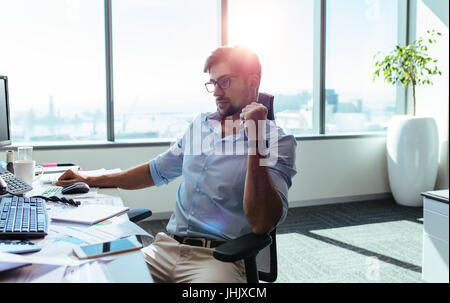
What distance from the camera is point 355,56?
13.5 feet

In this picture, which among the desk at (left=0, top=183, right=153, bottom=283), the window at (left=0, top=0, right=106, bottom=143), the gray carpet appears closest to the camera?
the desk at (left=0, top=183, right=153, bottom=283)

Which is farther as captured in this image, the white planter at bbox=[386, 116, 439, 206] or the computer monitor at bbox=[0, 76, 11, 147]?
the white planter at bbox=[386, 116, 439, 206]

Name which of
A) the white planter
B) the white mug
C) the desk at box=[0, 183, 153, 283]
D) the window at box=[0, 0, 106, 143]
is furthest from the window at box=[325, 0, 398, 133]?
the desk at box=[0, 183, 153, 283]

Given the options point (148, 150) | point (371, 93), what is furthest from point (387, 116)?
point (148, 150)

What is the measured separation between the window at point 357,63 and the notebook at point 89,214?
305 centimetres

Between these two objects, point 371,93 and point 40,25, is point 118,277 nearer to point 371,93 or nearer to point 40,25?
point 40,25

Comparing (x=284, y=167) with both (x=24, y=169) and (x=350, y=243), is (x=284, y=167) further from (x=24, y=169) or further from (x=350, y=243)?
(x=350, y=243)

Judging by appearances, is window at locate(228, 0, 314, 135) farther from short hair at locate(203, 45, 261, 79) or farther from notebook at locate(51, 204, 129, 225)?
notebook at locate(51, 204, 129, 225)

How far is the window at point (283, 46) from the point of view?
12.1 feet

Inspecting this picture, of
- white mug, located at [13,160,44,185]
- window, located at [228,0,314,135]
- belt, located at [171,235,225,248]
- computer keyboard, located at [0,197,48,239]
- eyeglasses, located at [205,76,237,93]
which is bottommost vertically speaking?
belt, located at [171,235,225,248]

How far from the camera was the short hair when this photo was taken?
59.5 inches

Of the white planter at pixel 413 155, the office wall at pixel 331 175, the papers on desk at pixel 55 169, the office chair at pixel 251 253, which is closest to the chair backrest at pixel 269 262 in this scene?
the office chair at pixel 251 253

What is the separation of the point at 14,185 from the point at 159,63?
216cm

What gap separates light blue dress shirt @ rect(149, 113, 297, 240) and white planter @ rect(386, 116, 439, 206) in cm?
261
